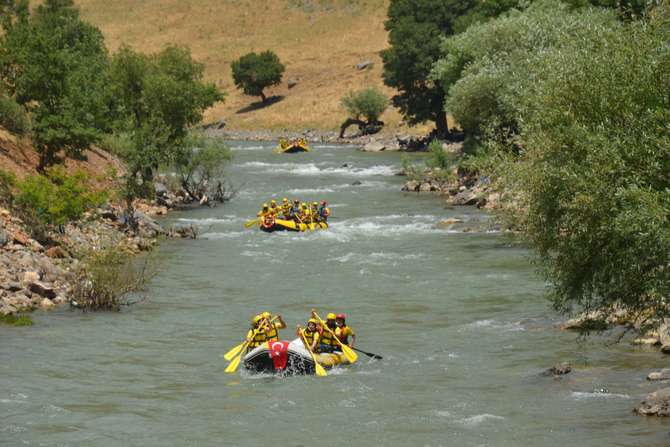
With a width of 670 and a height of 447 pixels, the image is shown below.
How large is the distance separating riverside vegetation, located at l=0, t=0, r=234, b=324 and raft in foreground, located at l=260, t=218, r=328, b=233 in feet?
12.1

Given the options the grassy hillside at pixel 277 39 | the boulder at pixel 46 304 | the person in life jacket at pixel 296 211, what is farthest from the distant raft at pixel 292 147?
the boulder at pixel 46 304

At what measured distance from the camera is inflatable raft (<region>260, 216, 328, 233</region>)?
4494 centimetres

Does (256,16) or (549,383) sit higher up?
(256,16)

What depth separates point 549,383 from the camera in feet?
70.7

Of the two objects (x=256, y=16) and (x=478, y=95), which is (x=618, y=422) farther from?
(x=256, y=16)

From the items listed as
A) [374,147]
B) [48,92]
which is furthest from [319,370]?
[374,147]

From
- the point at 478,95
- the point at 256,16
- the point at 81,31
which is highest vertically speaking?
the point at 256,16

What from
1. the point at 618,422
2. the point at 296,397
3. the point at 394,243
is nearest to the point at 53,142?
the point at 394,243

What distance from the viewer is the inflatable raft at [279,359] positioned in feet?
76.0

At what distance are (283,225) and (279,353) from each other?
22211 mm

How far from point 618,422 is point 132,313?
14.8 m

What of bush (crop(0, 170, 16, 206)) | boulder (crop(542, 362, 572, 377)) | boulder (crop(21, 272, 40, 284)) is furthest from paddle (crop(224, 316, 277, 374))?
bush (crop(0, 170, 16, 206))

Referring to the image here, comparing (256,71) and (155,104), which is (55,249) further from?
(256,71)

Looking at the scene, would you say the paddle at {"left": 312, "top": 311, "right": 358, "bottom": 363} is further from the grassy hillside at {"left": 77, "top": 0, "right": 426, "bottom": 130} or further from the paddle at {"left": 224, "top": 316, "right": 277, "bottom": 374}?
the grassy hillside at {"left": 77, "top": 0, "right": 426, "bottom": 130}
